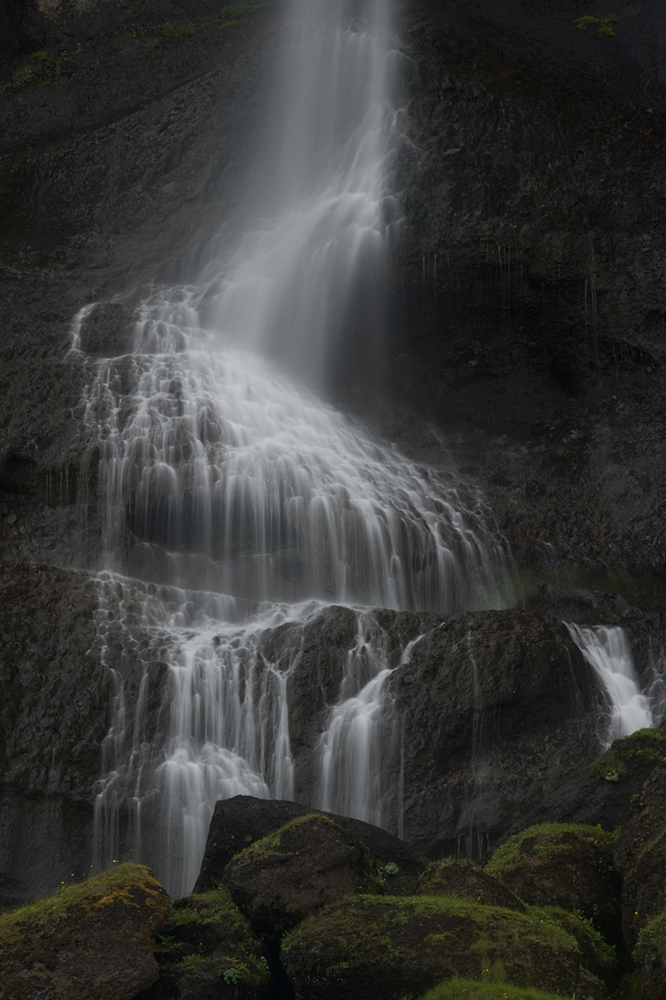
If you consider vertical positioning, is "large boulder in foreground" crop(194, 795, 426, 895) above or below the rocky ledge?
above

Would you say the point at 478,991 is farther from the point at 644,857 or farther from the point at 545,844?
the point at 545,844

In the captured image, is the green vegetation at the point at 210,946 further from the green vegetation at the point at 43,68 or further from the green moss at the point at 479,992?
the green vegetation at the point at 43,68

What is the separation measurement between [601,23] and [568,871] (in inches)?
1172

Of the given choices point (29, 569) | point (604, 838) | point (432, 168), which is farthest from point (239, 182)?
point (604, 838)

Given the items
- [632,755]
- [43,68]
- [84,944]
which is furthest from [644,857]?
[43,68]

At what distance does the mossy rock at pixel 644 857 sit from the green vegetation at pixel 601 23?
28.3m

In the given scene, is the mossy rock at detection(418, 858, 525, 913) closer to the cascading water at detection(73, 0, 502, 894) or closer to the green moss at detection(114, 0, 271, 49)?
the cascading water at detection(73, 0, 502, 894)

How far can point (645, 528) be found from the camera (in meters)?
19.4

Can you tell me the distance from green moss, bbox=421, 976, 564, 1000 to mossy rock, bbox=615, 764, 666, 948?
4.46 feet

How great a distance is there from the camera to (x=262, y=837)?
9.14 m

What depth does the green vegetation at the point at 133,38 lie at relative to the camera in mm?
31672

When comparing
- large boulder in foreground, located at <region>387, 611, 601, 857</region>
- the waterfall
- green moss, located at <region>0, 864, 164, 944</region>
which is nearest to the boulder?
green moss, located at <region>0, 864, 164, 944</region>

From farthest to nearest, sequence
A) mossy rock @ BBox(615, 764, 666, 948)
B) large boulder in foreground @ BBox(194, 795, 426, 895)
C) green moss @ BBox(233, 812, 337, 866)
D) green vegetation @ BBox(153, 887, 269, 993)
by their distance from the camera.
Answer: large boulder in foreground @ BBox(194, 795, 426, 895), green moss @ BBox(233, 812, 337, 866), mossy rock @ BBox(615, 764, 666, 948), green vegetation @ BBox(153, 887, 269, 993)

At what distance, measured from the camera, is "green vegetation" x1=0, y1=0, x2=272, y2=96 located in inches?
1247
